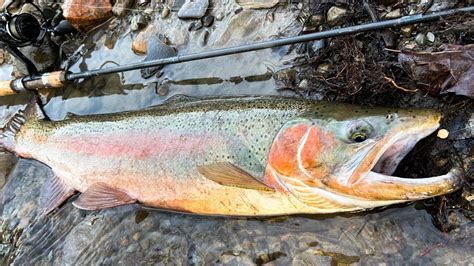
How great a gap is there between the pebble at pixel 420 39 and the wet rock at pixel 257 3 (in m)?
1.15

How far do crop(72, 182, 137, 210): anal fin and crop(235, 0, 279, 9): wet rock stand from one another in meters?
1.74

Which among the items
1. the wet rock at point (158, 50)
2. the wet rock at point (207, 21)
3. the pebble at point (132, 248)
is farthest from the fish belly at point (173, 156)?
the wet rock at point (207, 21)

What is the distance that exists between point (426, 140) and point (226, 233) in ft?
4.60

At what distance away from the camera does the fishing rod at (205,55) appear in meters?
2.57

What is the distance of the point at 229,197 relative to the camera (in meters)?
2.93

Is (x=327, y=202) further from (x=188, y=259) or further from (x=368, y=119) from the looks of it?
(x=188, y=259)

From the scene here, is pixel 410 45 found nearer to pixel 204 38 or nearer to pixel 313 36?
pixel 313 36

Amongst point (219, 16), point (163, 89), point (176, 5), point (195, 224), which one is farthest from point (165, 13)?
point (195, 224)

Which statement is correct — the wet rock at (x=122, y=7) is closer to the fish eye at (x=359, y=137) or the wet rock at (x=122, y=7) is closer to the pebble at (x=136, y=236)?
the pebble at (x=136, y=236)

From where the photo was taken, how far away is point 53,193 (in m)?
3.79

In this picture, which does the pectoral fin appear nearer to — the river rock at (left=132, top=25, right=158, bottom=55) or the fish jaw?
the fish jaw

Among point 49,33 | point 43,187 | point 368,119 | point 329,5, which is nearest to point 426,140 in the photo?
point 368,119

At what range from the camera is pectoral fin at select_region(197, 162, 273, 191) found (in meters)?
2.74

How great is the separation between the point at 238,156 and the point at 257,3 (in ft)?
4.52
